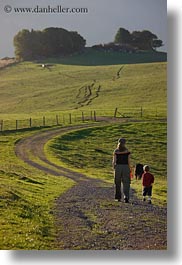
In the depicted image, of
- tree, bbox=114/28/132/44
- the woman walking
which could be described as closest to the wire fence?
the woman walking

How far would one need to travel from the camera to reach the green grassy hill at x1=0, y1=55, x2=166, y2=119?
8.68 metres

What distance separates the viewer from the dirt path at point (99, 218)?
317 inches

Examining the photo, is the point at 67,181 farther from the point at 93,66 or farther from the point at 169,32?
the point at 169,32

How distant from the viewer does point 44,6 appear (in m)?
8.37

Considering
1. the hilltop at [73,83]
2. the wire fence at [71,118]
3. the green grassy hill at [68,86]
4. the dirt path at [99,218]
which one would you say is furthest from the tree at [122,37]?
the dirt path at [99,218]

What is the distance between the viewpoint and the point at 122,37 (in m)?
8.58

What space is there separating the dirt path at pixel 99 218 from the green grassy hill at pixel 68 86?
638 millimetres

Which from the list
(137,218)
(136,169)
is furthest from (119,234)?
(136,169)

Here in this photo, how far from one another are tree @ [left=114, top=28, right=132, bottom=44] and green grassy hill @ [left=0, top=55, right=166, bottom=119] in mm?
366

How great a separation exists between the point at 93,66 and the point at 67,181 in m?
Answer: 1.59

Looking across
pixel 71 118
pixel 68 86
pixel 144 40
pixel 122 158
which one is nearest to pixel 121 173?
pixel 122 158

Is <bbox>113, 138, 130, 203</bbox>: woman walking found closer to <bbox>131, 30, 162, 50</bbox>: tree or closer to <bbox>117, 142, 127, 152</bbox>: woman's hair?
<bbox>117, 142, 127, 152</bbox>: woman's hair

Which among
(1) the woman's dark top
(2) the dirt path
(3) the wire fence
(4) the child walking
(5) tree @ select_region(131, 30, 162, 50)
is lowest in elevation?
(2) the dirt path

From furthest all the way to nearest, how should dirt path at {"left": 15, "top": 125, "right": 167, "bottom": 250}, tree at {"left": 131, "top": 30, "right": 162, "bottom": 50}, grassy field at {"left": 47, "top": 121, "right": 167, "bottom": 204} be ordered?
grassy field at {"left": 47, "top": 121, "right": 167, "bottom": 204} < tree at {"left": 131, "top": 30, "right": 162, "bottom": 50} < dirt path at {"left": 15, "top": 125, "right": 167, "bottom": 250}
